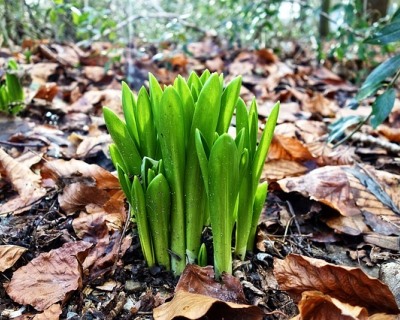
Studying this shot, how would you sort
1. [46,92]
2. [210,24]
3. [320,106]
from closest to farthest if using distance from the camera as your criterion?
[46,92], [320,106], [210,24]

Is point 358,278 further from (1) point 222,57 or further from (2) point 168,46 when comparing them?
(2) point 168,46

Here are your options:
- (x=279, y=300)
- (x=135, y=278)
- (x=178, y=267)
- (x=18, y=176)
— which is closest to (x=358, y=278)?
(x=279, y=300)

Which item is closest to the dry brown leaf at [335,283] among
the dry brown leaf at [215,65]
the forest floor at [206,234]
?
the forest floor at [206,234]

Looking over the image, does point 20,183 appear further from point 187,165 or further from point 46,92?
point 46,92

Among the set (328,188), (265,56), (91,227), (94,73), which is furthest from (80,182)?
Result: (265,56)

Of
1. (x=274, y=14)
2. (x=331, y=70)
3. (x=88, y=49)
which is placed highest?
(x=274, y=14)

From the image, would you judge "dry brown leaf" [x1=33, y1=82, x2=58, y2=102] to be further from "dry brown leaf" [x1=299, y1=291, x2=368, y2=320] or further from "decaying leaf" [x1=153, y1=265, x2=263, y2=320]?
"dry brown leaf" [x1=299, y1=291, x2=368, y2=320]

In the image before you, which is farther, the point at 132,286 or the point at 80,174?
the point at 80,174
